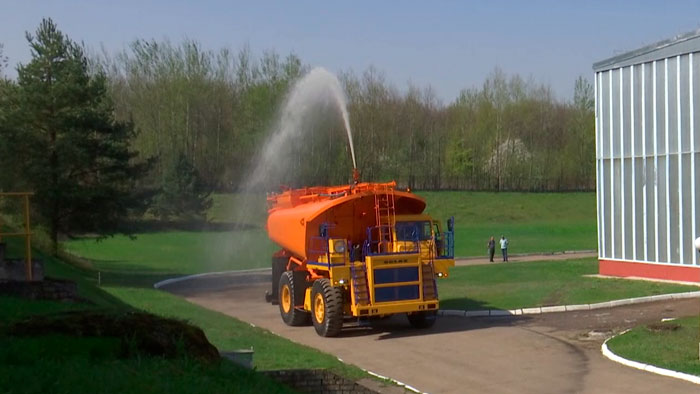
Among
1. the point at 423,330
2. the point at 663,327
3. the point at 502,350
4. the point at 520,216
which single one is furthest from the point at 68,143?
the point at 520,216

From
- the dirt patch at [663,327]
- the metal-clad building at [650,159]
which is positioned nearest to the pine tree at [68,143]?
the metal-clad building at [650,159]

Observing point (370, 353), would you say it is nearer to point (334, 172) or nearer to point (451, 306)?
point (451, 306)

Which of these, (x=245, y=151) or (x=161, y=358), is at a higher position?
(x=245, y=151)

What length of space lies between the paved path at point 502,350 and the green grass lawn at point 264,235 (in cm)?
2213

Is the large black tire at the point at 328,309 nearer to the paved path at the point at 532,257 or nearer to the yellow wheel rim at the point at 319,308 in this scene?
the yellow wheel rim at the point at 319,308

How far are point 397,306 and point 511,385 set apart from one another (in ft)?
18.4

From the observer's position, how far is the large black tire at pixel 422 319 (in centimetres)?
2136

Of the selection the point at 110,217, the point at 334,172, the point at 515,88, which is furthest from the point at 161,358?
the point at 515,88

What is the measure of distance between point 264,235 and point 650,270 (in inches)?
1022

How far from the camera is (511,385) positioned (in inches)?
577

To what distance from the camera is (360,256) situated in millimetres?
21391

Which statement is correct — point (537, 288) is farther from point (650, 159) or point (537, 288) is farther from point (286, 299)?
point (286, 299)

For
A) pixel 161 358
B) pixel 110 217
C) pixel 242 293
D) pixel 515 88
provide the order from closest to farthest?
pixel 161 358, pixel 242 293, pixel 110 217, pixel 515 88

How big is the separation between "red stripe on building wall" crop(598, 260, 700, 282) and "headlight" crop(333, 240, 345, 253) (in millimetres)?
12202
